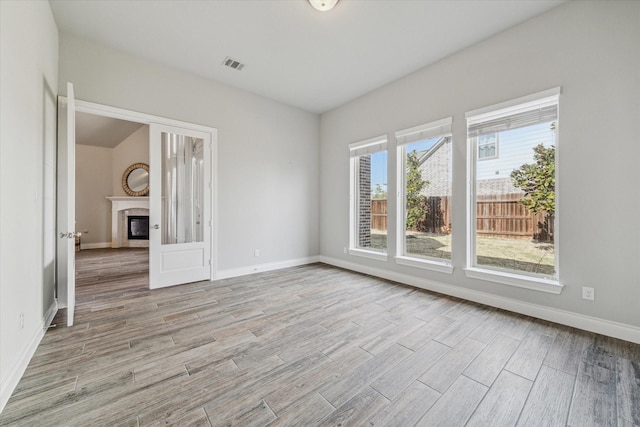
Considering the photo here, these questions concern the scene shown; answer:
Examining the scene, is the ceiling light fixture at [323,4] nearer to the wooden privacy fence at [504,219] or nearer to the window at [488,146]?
the window at [488,146]

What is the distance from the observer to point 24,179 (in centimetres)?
189

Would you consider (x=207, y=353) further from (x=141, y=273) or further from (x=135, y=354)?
(x=141, y=273)

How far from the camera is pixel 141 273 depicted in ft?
14.9

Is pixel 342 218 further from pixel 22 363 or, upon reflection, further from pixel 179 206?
pixel 22 363

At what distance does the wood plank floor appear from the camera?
4.66 feet

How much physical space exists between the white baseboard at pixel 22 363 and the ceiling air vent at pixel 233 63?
343 cm

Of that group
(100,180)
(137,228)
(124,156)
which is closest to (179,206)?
(137,228)

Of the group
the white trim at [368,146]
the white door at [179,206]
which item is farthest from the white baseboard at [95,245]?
the white trim at [368,146]

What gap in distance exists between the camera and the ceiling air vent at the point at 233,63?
11.3 feet

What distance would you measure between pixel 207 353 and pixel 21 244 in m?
1.53

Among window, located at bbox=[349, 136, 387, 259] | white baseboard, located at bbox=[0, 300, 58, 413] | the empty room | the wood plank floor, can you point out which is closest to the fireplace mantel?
the empty room

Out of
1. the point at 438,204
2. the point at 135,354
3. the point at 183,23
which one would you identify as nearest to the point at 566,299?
the point at 438,204

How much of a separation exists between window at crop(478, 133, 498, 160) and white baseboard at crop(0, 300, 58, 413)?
4.47 m

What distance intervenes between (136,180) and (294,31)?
736cm
